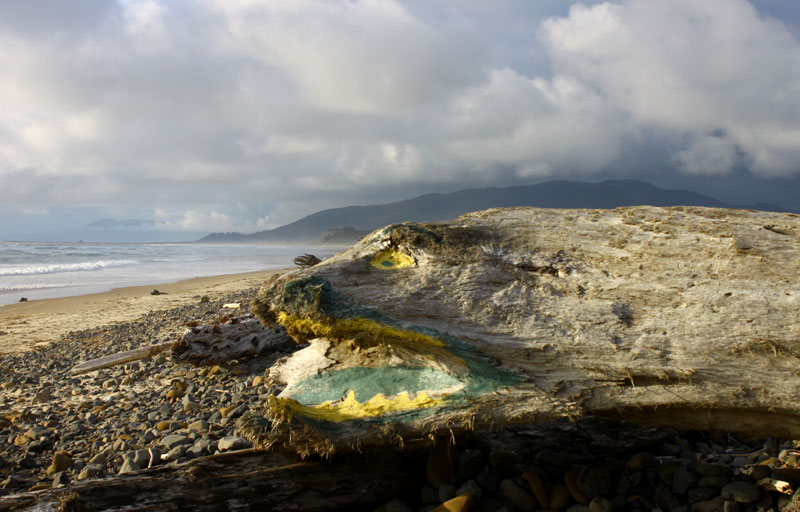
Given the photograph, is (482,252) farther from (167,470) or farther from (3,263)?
(3,263)

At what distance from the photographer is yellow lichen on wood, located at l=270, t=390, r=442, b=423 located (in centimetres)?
269

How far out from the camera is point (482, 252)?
3.19m

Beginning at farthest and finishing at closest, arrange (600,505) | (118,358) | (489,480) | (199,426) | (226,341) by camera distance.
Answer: (118,358) < (226,341) < (199,426) < (489,480) < (600,505)

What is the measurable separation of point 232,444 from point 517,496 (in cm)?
215

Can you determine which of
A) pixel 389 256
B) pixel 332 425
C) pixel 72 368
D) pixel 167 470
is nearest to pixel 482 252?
pixel 389 256

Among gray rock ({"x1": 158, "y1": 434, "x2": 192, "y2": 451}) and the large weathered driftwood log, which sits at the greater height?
the large weathered driftwood log

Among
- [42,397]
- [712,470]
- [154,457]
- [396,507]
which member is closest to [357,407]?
[396,507]

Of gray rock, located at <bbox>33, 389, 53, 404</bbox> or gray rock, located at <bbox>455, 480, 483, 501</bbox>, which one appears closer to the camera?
gray rock, located at <bbox>455, 480, 483, 501</bbox>

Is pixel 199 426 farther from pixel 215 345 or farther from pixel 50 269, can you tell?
pixel 50 269

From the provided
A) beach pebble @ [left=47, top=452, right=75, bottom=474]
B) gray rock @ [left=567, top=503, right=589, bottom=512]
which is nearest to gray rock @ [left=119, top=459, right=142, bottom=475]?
beach pebble @ [left=47, top=452, right=75, bottom=474]

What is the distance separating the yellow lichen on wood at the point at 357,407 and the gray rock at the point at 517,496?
2.51ft

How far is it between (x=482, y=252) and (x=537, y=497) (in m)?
1.56

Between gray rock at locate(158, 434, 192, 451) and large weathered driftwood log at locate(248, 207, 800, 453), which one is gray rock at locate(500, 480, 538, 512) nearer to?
large weathered driftwood log at locate(248, 207, 800, 453)

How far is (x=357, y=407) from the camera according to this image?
2832 mm
